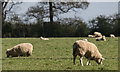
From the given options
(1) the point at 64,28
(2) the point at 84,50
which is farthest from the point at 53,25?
(2) the point at 84,50

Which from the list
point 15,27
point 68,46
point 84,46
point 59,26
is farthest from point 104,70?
point 15,27

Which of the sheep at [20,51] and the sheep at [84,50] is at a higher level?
the sheep at [84,50]

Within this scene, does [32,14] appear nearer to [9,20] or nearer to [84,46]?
[9,20]

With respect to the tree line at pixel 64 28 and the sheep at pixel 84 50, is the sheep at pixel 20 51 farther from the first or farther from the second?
the tree line at pixel 64 28

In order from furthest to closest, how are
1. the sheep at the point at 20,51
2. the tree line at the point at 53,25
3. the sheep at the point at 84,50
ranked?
the tree line at the point at 53,25
the sheep at the point at 20,51
the sheep at the point at 84,50

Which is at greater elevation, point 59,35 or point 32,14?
point 32,14

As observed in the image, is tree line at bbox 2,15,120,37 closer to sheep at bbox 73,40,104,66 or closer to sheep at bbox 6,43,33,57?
sheep at bbox 6,43,33,57

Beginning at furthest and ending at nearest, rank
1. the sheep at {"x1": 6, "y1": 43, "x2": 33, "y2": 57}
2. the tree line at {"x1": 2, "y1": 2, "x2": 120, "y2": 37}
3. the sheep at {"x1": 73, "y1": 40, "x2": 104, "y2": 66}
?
the tree line at {"x1": 2, "y1": 2, "x2": 120, "y2": 37}, the sheep at {"x1": 6, "y1": 43, "x2": 33, "y2": 57}, the sheep at {"x1": 73, "y1": 40, "x2": 104, "y2": 66}

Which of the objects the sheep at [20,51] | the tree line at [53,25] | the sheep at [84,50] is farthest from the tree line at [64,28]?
the sheep at [84,50]

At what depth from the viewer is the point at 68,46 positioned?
17812 mm

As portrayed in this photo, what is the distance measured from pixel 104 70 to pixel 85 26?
69.0ft

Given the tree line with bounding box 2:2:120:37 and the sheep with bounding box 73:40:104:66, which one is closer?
the sheep with bounding box 73:40:104:66

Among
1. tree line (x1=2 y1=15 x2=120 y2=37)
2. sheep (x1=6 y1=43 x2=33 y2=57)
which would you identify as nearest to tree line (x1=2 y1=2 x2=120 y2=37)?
tree line (x1=2 y1=15 x2=120 y2=37)

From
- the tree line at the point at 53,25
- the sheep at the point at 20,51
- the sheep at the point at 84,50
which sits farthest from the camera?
the tree line at the point at 53,25
